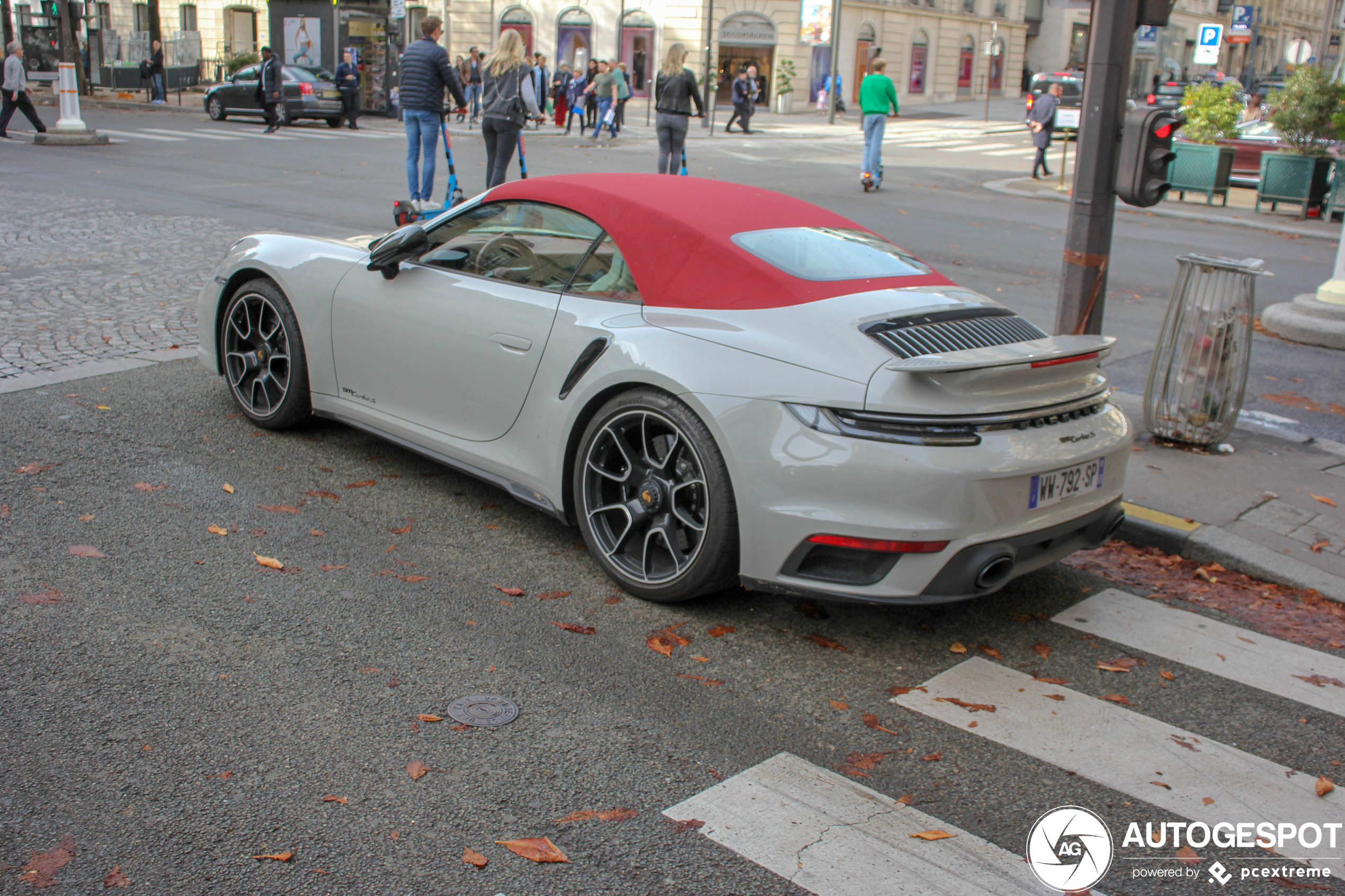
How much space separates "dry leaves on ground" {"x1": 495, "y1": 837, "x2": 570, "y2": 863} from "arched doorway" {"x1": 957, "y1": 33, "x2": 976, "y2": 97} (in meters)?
59.1

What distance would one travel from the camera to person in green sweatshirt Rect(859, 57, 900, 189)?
18.0m

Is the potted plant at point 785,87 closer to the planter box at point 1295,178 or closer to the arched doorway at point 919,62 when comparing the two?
the arched doorway at point 919,62

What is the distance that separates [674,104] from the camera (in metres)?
15.9

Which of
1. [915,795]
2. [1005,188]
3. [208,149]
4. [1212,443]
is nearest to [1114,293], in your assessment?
[1212,443]

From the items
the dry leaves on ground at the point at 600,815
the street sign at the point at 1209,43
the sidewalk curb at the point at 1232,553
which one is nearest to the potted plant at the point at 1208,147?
the street sign at the point at 1209,43

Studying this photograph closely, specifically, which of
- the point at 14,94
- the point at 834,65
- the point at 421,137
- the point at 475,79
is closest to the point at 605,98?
the point at 475,79

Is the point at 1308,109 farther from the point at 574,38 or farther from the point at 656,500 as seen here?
the point at 574,38

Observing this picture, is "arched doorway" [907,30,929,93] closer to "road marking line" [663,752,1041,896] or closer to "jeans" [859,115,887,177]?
"jeans" [859,115,887,177]

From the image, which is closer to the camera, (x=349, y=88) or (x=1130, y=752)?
(x=1130, y=752)

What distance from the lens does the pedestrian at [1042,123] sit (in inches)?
846

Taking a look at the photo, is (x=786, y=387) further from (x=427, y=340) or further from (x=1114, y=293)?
(x=1114, y=293)

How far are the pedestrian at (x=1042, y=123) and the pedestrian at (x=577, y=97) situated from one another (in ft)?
41.5

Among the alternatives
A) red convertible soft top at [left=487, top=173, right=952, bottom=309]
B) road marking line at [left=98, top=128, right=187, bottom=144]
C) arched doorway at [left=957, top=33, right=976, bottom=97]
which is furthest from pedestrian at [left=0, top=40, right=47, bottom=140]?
arched doorway at [left=957, top=33, right=976, bottom=97]

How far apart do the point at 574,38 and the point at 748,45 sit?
7.27 meters
